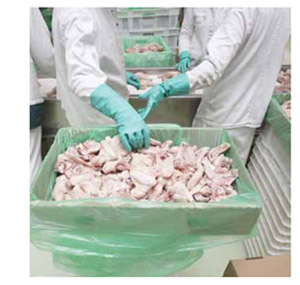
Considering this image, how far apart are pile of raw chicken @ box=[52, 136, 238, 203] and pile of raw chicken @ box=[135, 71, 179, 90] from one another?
30.8 inches

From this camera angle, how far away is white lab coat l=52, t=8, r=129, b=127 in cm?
104

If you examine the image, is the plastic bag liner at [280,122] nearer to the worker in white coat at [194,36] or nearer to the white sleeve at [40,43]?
the worker in white coat at [194,36]

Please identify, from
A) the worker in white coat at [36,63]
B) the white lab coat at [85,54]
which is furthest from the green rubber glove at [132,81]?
the worker in white coat at [36,63]

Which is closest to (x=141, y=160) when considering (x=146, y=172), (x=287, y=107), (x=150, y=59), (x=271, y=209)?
(x=146, y=172)

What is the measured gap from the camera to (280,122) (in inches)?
53.9

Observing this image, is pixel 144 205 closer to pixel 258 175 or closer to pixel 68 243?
pixel 68 243

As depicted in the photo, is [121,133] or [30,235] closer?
[30,235]

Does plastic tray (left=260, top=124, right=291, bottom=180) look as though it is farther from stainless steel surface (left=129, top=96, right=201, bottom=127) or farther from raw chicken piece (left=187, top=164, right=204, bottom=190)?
raw chicken piece (left=187, top=164, right=204, bottom=190)

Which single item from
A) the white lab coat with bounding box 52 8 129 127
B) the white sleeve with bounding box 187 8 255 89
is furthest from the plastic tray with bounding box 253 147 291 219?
the white lab coat with bounding box 52 8 129 127

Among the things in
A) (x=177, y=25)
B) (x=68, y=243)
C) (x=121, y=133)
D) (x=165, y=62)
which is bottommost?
(x=68, y=243)

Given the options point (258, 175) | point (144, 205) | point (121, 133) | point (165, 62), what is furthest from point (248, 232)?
point (165, 62)

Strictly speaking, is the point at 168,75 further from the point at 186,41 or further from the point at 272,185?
the point at 272,185

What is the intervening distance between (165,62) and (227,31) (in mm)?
1174

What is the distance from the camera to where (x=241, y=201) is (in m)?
0.83
